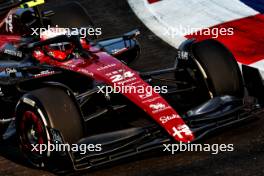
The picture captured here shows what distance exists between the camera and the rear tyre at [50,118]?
6.21m

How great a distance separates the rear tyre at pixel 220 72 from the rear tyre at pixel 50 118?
1.52 meters

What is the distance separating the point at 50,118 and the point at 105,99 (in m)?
1.07

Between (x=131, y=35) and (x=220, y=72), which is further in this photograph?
(x=131, y=35)

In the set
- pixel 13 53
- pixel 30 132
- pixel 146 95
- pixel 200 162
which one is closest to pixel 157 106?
pixel 146 95

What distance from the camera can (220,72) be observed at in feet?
23.0

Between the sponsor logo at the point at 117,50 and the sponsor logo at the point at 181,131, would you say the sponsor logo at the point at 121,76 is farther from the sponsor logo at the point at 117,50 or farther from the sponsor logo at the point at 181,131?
the sponsor logo at the point at 117,50

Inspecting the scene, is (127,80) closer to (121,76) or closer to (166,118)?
(121,76)

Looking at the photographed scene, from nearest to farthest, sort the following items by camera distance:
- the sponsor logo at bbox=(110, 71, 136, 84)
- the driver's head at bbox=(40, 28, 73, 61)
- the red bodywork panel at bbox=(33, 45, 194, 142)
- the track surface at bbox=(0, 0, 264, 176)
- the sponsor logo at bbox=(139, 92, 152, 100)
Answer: the track surface at bbox=(0, 0, 264, 176)
the red bodywork panel at bbox=(33, 45, 194, 142)
the sponsor logo at bbox=(139, 92, 152, 100)
the sponsor logo at bbox=(110, 71, 136, 84)
the driver's head at bbox=(40, 28, 73, 61)

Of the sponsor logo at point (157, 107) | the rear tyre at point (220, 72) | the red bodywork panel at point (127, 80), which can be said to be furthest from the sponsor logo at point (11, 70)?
the rear tyre at point (220, 72)

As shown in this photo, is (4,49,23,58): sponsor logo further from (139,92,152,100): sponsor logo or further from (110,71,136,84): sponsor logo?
(139,92,152,100): sponsor logo

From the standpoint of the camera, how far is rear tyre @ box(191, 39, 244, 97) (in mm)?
Answer: 6996

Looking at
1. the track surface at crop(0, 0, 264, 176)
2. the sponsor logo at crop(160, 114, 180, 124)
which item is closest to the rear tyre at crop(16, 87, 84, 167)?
the track surface at crop(0, 0, 264, 176)

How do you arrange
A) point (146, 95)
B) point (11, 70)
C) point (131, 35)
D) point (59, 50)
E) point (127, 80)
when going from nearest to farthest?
point (146, 95) < point (127, 80) < point (59, 50) < point (11, 70) < point (131, 35)

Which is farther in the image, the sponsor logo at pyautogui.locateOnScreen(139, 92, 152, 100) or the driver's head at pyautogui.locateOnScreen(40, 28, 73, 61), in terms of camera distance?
the driver's head at pyautogui.locateOnScreen(40, 28, 73, 61)
